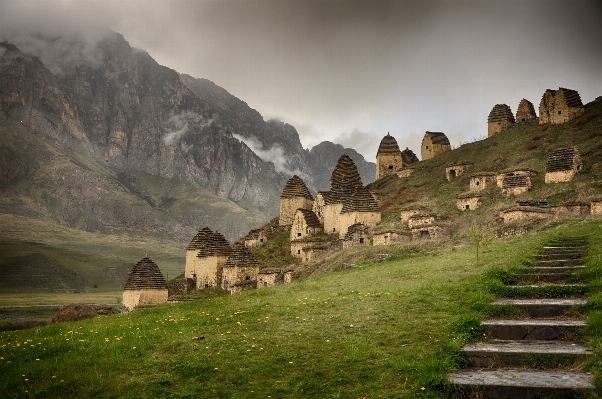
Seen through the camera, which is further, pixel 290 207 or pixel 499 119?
pixel 499 119

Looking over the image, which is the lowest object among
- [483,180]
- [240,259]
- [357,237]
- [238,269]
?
[238,269]

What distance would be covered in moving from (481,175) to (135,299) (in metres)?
32.7

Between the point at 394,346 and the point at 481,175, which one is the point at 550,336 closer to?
the point at 394,346

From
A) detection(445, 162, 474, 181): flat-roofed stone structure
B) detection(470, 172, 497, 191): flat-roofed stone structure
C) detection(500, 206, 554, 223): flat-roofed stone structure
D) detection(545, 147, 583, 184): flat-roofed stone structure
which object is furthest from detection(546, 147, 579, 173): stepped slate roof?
detection(445, 162, 474, 181): flat-roofed stone structure

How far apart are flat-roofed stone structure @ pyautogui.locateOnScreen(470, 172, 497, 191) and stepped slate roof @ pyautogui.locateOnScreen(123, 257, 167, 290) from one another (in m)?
29.6

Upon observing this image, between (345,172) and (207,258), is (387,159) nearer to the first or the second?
(345,172)

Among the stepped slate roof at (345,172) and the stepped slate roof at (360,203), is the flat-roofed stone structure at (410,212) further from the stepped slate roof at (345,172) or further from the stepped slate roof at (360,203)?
the stepped slate roof at (345,172)

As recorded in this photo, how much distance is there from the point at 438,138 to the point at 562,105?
885 inches

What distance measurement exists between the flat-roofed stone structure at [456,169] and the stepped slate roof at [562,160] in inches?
682

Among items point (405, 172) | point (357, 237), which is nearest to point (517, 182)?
point (357, 237)

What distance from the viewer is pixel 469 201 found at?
45094 millimetres

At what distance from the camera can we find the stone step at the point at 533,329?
370 inches

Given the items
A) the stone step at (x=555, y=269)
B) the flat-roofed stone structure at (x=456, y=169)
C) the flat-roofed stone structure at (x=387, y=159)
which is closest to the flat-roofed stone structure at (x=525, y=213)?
the stone step at (x=555, y=269)

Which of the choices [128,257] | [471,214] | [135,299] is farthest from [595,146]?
[128,257]
